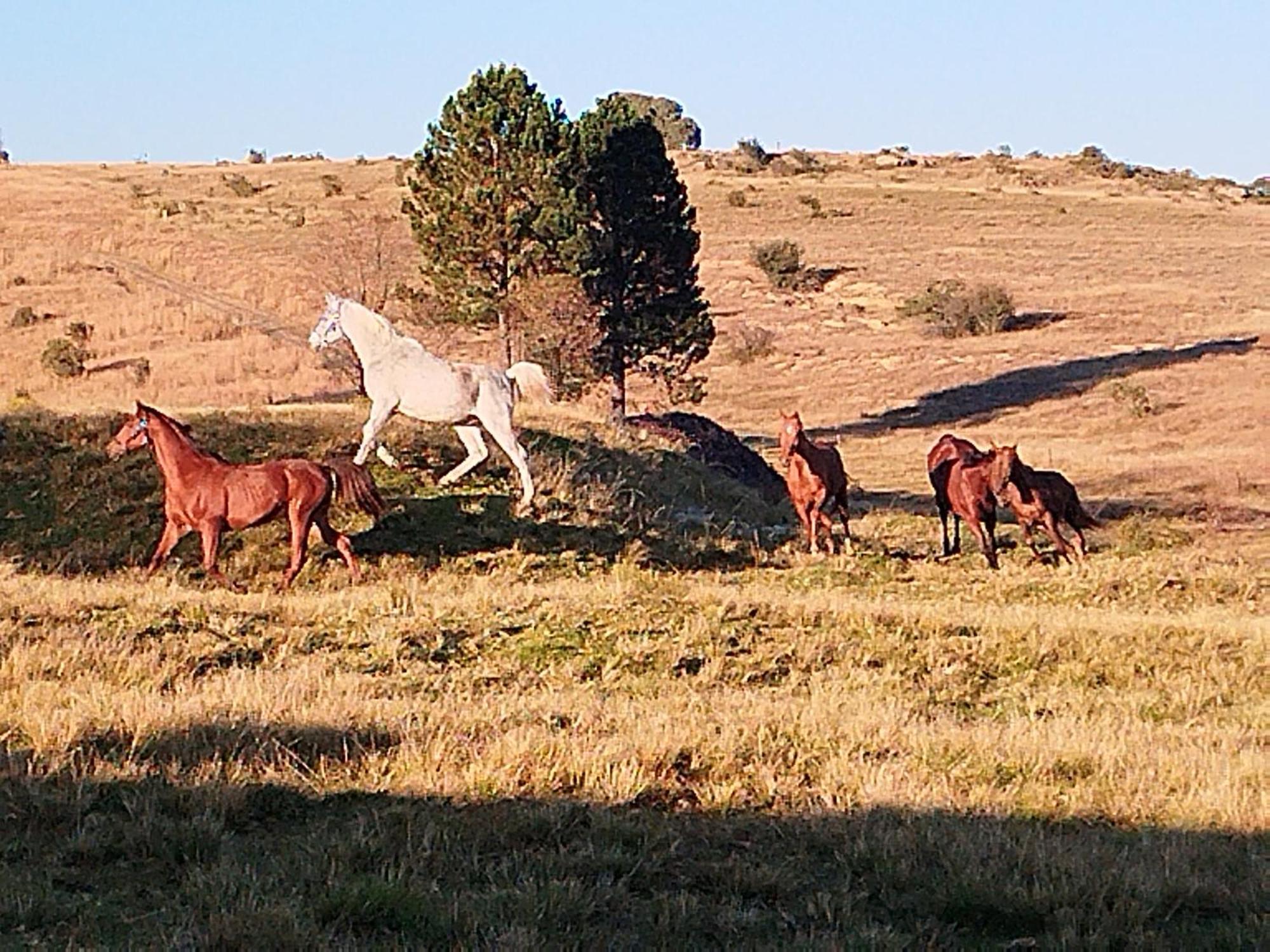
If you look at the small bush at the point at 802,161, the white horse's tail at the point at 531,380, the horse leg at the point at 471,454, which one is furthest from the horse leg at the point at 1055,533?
the small bush at the point at 802,161

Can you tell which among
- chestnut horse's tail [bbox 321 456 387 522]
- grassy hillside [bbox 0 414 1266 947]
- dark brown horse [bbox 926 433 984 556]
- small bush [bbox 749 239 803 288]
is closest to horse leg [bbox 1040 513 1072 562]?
dark brown horse [bbox 926 433 984 556]

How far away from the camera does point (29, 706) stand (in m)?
7.74

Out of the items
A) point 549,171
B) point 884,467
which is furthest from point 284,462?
point 884,467

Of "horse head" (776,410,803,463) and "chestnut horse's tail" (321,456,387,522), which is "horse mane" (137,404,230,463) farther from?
"horse head" (776,410,803,463)

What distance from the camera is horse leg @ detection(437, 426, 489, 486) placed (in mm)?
17047

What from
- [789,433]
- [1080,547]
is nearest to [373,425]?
[789,433]

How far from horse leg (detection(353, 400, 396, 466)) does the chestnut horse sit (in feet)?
14.6

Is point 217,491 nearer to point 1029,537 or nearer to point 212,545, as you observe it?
point 212,545

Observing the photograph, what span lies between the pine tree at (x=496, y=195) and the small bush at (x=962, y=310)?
2441cm

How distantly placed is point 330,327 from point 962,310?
129 feet

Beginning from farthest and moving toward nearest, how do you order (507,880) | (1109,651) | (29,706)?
(1109,651)
(29,706)
(507,880)

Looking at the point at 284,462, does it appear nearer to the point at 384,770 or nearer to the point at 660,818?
the point at 384,770

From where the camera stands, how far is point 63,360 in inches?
1598

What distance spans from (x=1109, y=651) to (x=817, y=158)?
10214cm
